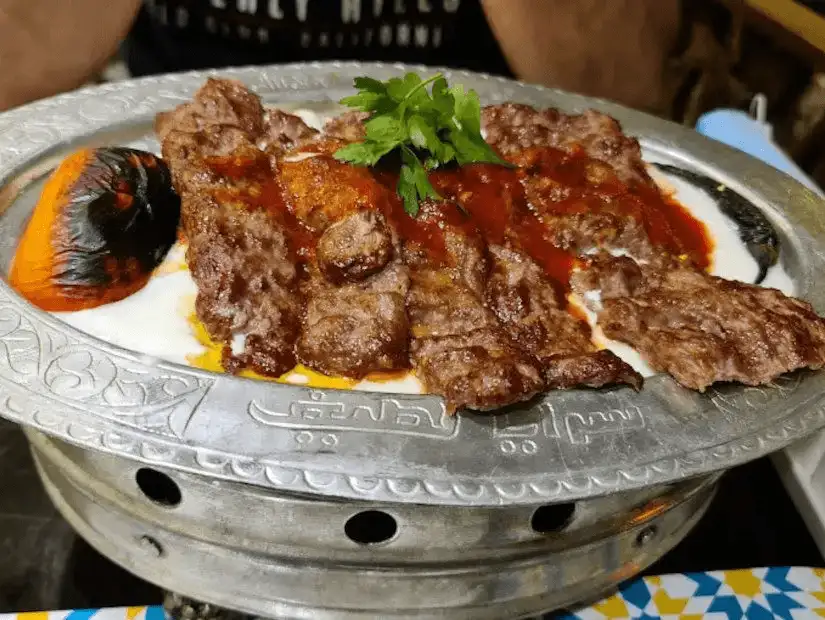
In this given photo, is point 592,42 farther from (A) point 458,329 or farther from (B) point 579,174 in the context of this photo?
(A) point 458,329

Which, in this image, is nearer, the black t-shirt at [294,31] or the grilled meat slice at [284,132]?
the grilled meat slice at [284,132]

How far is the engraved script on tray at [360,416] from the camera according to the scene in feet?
5.47

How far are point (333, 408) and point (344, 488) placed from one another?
22cm

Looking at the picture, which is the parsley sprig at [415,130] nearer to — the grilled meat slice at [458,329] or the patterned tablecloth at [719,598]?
the grilled meat slice at [458,329]

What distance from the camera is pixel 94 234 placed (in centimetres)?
201

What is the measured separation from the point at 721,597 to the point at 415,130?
1.66m

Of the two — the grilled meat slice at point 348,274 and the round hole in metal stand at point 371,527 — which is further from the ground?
the grilled meat slice at point 348,274

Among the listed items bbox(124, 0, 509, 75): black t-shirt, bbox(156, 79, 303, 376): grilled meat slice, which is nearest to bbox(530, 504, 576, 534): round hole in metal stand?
bbox(156, 79, 303, 376): grilled meat slice

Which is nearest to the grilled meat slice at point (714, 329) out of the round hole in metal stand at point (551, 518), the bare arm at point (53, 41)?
the round hole in metal stand at point (551, 518)

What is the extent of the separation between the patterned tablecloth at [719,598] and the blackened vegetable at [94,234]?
91 centimetres

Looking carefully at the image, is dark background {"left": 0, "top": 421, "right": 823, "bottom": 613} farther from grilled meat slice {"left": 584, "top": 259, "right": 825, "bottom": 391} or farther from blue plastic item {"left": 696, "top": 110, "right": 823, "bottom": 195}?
blue plastic item {"left": 696, "top": 110, "right": 823, "bottom": 195}

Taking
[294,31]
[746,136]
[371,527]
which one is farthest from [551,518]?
[294,31]

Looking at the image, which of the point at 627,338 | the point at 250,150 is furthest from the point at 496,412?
the point at 250,150

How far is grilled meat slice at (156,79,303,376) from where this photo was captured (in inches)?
76.8
